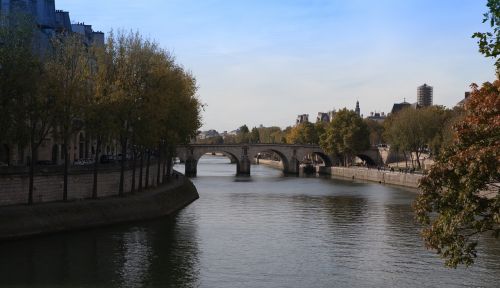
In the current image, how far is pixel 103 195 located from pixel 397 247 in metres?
26.0

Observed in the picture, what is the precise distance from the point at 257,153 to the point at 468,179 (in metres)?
123

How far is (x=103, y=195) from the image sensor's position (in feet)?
175

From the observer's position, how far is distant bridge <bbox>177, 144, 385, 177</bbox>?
131 m

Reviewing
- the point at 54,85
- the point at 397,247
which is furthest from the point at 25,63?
the point at 397,247

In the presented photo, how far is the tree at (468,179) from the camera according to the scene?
53.9 feet

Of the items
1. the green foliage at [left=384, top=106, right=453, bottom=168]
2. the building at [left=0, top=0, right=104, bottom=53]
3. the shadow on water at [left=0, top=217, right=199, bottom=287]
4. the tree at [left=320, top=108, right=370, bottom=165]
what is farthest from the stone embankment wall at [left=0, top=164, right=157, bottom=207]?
the tree at [left=320, top=108, right=370, bottom=165]

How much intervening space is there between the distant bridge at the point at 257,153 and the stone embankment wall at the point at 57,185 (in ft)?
238

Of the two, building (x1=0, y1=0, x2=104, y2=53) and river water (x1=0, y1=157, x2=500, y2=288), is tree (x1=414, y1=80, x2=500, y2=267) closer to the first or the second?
river water (x1=0, y1=157, x2=500, y2=288)

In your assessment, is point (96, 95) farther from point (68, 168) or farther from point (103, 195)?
point (103, 195)

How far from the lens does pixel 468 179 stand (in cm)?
1669

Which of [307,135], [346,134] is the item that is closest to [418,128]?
[346,134]

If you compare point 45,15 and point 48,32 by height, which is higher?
point 45,15

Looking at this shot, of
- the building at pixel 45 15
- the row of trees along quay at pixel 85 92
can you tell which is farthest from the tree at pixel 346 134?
the row of trees along quay at pixel 85 92

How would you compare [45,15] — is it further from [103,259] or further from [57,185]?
[103,259]
